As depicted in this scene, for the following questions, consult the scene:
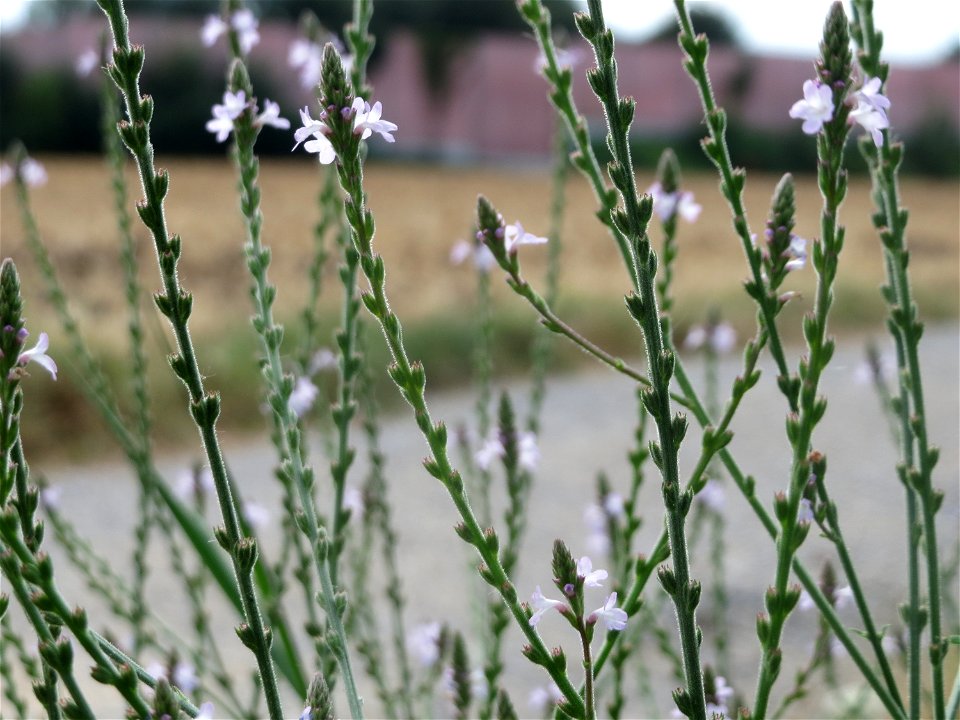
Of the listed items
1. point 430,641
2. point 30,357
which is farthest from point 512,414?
point 30,357

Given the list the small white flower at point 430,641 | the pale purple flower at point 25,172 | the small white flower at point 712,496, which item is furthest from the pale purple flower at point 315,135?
the small white flower at point 712,496

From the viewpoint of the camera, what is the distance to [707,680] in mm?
1036

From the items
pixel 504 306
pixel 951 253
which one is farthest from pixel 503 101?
pixel 504 306

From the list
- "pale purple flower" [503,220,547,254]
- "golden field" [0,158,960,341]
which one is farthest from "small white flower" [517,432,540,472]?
"golden field" [0,158,960,341]

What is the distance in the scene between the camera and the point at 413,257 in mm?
8984

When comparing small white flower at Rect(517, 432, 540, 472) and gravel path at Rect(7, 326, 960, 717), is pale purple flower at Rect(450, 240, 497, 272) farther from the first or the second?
gravel path at Rect(7, 326, 960, 717)

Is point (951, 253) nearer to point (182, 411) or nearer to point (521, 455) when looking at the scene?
point (182, 411)

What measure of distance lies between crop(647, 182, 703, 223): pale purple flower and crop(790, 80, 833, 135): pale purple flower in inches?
14.3

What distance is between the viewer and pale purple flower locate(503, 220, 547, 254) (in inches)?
32.8

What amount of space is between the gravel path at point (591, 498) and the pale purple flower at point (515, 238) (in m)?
1.55

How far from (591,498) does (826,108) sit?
3.29 metres

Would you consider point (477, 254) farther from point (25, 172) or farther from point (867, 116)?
point (867, 116)

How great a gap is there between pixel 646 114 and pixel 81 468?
16610 mm

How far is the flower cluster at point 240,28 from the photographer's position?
4.52 ft
